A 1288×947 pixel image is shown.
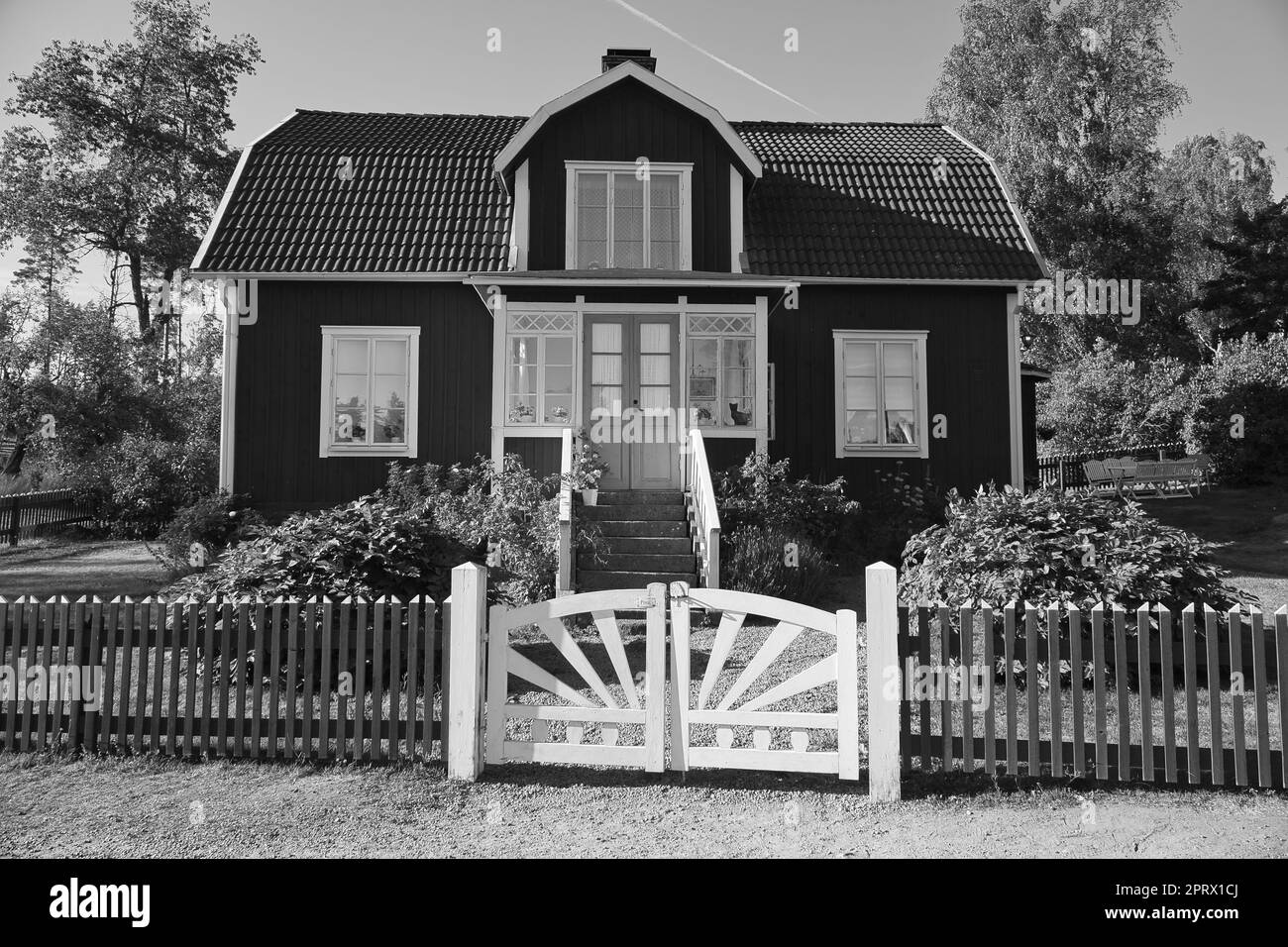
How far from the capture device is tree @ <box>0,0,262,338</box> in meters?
28.5

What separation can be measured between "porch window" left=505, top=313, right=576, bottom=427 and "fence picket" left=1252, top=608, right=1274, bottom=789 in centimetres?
965

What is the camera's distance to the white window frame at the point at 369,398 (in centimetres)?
1357

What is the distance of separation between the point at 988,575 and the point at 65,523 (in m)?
17.6

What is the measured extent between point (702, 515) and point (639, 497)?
143 centimetres

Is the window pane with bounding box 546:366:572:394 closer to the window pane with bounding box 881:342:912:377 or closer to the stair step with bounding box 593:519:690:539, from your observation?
the stair step with bounding box 593:519:690:539

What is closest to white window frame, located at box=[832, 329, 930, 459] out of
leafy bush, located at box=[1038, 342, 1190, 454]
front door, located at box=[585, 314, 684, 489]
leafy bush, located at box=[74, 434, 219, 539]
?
front door, located at box=[585, 314, 684, 489]

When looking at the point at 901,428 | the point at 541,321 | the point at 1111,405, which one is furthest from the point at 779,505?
the point at 1111,405

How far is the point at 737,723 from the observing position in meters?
5.02

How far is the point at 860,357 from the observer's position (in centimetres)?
1432

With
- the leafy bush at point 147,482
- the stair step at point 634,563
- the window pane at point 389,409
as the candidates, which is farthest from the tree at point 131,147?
the stair step at point 634,563

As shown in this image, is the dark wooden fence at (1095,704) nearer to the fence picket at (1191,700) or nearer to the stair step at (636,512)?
the fence picket at (1191,700)

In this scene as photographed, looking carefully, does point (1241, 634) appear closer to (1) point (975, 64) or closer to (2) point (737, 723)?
(2) point (737, 723)
